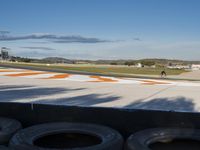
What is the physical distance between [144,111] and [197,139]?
2.54 feet

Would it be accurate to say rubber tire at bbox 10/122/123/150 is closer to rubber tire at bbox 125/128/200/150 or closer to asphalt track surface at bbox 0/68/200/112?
rubber tire at bbox 125/128/200/150

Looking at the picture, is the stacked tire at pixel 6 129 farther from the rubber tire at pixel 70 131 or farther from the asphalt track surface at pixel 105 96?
the asphalt track surface at pixel 105 96

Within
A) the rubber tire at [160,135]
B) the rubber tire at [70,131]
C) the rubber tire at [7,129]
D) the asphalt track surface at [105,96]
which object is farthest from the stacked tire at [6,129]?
the asphalt track surface at [105,96]

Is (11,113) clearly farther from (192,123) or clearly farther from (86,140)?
(192,123)

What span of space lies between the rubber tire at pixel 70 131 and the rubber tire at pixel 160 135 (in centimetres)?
16

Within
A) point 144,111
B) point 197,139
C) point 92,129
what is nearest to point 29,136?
point 92,129

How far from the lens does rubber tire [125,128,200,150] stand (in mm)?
3324

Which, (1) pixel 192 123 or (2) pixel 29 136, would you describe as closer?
(2) pixel 29 136

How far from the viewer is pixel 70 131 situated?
12.3 ft

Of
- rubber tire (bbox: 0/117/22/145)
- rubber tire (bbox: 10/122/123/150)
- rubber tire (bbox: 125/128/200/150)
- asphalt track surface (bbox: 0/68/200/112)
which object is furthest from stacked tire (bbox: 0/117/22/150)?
asphalt track surface (bbox: 0/68/200/112)

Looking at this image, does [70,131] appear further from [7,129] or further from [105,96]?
[105,96]

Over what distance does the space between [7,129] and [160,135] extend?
170 centimetres

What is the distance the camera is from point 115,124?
4.06 meters

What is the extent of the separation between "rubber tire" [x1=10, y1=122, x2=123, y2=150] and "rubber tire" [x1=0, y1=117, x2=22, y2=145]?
0.19 metres
